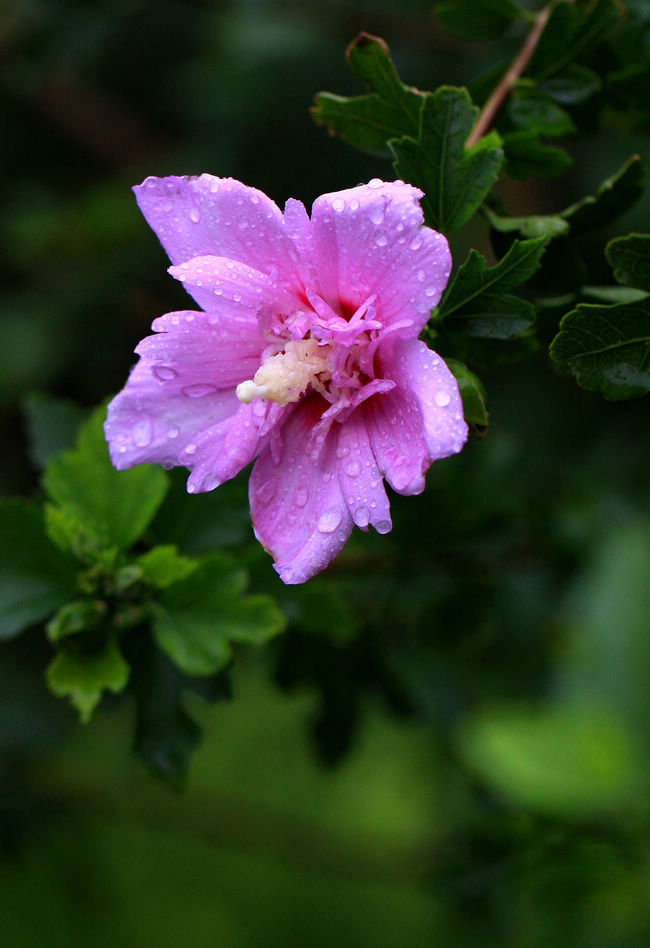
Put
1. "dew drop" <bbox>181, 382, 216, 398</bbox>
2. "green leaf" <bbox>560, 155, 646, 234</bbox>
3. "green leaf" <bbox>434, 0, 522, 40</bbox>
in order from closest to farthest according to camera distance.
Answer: "dew drop" <bbox>181, 382, 216, 398</bbox>
"green leaf" <bbox>560, 155, 646, 234</bbox>
"green leaf" <bbox>434, 0, 522, 40</bbox>

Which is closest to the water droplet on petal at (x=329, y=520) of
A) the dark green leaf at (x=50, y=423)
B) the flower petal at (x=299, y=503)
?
the flower petal at (x=299, y=503)

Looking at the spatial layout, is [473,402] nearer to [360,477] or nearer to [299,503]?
[360,477]

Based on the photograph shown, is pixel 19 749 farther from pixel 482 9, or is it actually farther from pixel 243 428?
pixel 482 9

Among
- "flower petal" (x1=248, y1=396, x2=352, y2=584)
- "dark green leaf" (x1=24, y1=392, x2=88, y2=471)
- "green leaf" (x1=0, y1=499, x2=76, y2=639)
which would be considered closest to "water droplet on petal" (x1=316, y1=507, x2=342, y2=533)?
"flower petal" (x1=248, y1=396, x2=352, y2=584)

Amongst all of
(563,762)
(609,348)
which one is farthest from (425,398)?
(563,762)

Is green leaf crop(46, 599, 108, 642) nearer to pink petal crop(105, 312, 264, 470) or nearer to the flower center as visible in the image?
pink petal crop(105, 312, 264, 470)

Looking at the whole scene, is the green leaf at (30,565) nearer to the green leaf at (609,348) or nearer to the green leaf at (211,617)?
the green leaf at (211,617)

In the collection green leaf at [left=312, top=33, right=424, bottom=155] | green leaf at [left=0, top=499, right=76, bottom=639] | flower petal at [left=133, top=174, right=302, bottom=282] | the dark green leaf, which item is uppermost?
green leaf at [left=312, top=33, right=424, bottom=155]
